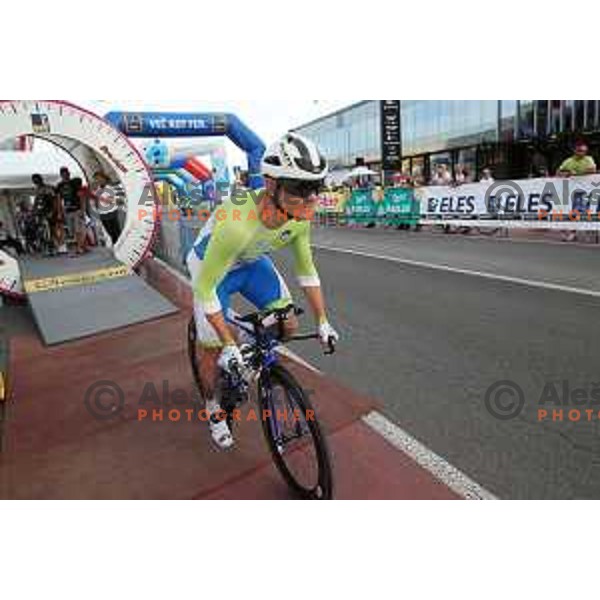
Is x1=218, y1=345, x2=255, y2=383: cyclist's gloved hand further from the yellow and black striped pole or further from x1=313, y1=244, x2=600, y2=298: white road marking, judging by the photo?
x1=313, y1=244, x2=600, y2=298: white road marking

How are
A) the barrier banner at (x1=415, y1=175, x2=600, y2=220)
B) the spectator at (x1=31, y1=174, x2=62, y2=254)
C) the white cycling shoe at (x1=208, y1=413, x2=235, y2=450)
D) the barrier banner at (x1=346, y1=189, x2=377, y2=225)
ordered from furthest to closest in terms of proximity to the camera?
the barrier banner at (x1=346, y1=189, x2=377, y2=225) → the spectator at (x1=31, y1=174, x2=62, y2=254) → the barrier banner at (x1=415, y1=175, x2=600, y2=220) → the white cycling shoe at (x1=208, y1=413, x2=235, y2=450)

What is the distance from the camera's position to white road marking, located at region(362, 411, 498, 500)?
266cm

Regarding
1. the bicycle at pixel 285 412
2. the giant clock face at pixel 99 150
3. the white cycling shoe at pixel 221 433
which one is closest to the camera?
the bicycle at pixel 285 412

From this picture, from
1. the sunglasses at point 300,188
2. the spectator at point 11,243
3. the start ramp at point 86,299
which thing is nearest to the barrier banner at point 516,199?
the start ramp at point 86,299

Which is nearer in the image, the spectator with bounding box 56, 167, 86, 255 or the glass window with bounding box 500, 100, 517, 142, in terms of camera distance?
the spectator with bounding box 56, 167, 86, 255

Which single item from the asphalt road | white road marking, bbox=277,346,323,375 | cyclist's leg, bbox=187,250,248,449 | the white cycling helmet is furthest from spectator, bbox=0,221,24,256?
the white cycling helmet

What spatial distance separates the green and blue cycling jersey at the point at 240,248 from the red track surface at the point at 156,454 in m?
1.06

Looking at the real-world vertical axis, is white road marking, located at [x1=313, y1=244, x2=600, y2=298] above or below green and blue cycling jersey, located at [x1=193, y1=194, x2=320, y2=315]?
below

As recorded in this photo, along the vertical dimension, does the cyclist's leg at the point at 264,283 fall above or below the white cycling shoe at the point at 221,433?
above

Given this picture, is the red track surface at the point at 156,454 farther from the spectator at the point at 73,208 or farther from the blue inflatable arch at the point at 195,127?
the blue inflatable arch at the point at 195,127

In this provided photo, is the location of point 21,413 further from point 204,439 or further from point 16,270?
point 16,270

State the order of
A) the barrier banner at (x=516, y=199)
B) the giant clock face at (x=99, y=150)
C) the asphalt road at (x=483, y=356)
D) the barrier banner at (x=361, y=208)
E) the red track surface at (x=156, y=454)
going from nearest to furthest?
the red track surface at (x=156, y=454), the asphalt road at (x=483, y=356), the giant clock face at (x=99, y=150), the barrier banner at (x=516, y=199), the barrier banner at (x=361, y=208)

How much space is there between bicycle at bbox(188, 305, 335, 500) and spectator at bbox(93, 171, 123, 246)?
897cm

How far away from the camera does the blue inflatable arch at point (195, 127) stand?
10.3 meters
